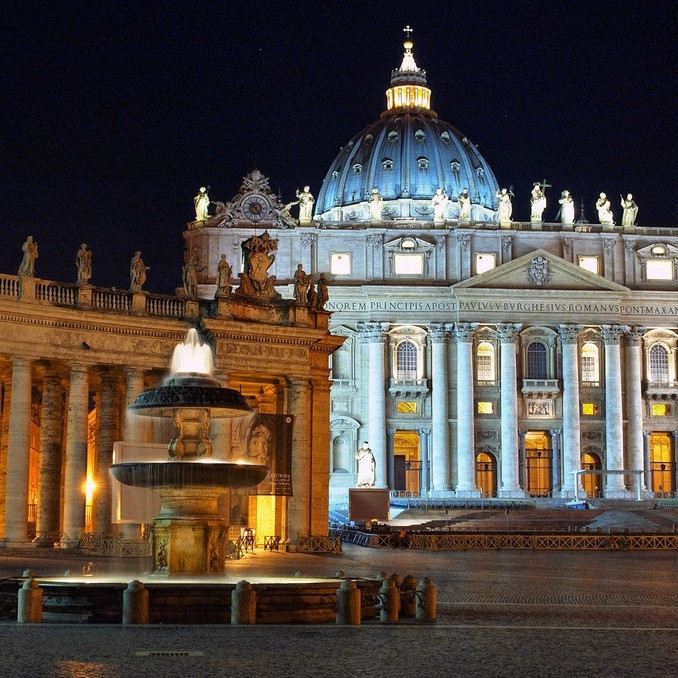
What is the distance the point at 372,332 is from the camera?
96.8 m

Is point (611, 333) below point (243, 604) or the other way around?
the other way around

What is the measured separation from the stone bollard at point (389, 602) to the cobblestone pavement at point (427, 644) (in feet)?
2.06

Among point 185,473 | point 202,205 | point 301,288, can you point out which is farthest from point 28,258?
point 202,205

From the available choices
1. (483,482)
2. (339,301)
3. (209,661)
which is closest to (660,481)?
(483,482)

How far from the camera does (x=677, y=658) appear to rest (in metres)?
16.4

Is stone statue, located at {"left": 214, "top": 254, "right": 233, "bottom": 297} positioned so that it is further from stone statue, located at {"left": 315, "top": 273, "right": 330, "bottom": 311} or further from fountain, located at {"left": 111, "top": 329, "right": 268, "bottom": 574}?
fountain, located at {"left": 111, "top": 329, "right": 268, "bottom": 574}

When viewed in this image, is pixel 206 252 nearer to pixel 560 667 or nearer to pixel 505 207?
pixel 505 207

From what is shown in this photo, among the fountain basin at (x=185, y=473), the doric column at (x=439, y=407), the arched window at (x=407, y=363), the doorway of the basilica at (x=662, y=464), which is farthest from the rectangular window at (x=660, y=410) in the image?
the fountain basin at (x=185, y=473)

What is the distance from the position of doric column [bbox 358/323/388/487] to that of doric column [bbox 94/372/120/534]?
180 ft

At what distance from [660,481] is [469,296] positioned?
70.1 ft

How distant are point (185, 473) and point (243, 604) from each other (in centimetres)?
458

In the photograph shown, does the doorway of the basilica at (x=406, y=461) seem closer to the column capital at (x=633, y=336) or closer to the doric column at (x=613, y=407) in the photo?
the doric column at (x=613, y=407)

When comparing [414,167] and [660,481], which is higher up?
[414,167]

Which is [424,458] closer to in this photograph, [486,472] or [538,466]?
[486,472]
